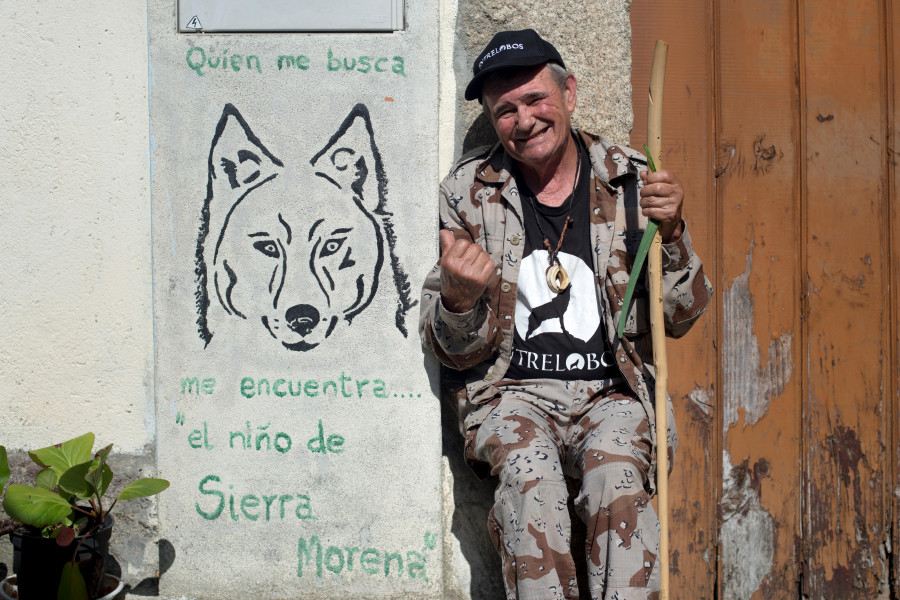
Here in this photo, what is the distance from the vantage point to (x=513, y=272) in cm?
248

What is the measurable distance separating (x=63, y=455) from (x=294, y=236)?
37.1 inches

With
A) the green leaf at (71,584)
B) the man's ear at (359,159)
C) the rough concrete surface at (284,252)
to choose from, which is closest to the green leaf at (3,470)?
the green leaf at (71,584)

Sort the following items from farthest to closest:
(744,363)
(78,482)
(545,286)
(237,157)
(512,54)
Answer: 1. (744,363)
2. (237,157)
3. (545,286)
4. (512,54)
5. (78,482)

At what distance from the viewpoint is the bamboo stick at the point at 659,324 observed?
2.17 metres

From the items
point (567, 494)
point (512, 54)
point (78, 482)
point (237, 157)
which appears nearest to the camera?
point (567, 494)

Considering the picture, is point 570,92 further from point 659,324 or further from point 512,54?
point 659,324

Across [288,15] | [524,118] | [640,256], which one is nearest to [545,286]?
[640,256]

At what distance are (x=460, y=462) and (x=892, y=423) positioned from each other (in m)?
1.59

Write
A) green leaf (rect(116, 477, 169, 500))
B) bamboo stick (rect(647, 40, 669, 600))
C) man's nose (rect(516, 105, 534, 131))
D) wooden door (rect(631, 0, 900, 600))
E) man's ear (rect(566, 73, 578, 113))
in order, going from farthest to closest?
wooden door (rect(631, 0, 900, 600)) → man's ear (rect(566, 73, 578, 113)) → man's nose (rect(516, 105, 534, 131)) → green leaf (rect(116, 477, 169, 500)) → bamboo stick (rect(647, 40, 669, 600))

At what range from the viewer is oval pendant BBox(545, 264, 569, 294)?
245cm

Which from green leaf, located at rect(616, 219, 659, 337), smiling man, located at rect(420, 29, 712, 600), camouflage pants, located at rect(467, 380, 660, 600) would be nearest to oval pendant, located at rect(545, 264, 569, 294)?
smiling man, located at rect(420, 29, 712, 600)

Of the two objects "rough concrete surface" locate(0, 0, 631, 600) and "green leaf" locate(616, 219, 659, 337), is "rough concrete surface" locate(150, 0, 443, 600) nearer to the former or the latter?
"rough concrete surface" locate(0, 0, 631, 600)

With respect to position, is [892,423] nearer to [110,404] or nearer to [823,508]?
[823,508]

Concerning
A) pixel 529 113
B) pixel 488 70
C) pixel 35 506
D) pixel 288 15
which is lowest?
pixel 35 506
